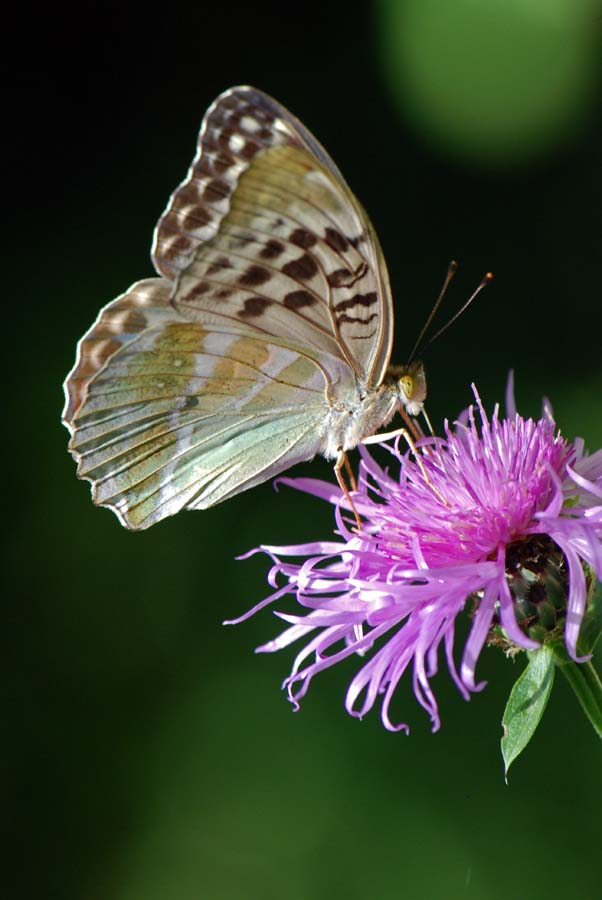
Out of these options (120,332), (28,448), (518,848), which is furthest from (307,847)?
(120,332)

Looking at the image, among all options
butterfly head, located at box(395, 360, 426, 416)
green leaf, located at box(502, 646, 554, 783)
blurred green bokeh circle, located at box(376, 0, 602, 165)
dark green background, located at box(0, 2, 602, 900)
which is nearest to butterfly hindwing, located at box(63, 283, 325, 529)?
butterfly head, located at box(395, 360, 426, 416)

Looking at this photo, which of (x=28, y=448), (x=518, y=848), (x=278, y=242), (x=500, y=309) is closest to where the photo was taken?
(x=278, y=242)

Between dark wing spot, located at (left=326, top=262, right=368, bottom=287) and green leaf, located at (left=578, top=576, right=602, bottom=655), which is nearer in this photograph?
green leaf, located at (left=578, top=576, right=602, bottom=655)

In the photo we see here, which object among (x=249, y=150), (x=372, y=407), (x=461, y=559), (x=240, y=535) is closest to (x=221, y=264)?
(x=249, y=150)

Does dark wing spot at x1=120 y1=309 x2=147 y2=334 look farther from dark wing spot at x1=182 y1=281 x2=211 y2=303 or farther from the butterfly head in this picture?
the butterfly head

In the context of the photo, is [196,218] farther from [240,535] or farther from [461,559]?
[240,535]

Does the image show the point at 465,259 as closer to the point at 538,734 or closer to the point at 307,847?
the point at 538,734

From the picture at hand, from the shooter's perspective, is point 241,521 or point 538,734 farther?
point 241,521
